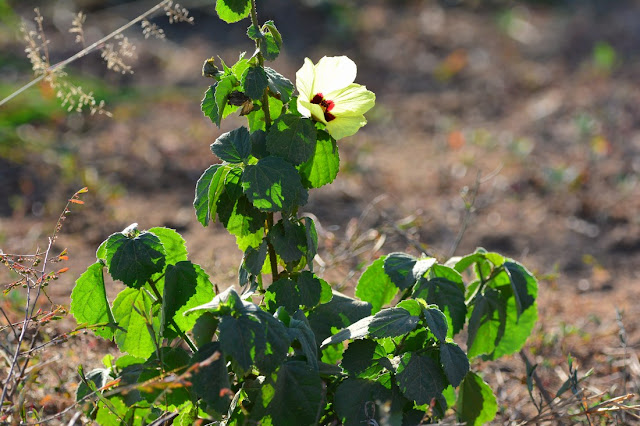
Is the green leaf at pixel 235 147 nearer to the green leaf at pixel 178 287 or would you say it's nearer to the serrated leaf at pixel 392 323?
the green leaf at pixel 178 287

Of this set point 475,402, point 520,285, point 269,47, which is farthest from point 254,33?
point 475,402

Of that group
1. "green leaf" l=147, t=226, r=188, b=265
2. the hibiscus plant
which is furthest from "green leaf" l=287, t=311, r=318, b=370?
"green leaf" l=147, t=226, r=188, b=265

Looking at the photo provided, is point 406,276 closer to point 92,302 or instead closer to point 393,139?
point 92,302

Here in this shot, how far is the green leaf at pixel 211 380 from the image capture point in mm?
1503

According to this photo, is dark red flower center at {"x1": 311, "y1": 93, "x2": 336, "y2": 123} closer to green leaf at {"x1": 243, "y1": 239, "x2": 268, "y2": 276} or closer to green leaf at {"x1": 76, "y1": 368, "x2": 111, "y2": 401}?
green leaf at {"x1": 243, "y1": 239, "x2": 268, "y2": 276}

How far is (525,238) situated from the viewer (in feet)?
12.7

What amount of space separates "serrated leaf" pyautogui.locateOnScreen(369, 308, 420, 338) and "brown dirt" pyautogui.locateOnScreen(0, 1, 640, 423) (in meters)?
0.75

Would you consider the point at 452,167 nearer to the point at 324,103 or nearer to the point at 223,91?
the point at 324,103

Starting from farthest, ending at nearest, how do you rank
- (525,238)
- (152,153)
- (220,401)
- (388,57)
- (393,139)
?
Result: 1. (388,57)
2. (393,139)
3. (152,153)
4. (525,238)
5. (220,401)

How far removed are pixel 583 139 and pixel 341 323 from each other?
3483mm

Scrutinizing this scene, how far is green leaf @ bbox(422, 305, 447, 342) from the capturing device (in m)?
1.58

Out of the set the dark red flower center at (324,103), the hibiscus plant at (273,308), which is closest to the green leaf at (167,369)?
the hibiscus plant at (273,308)

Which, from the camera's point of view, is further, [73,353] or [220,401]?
[73,353]

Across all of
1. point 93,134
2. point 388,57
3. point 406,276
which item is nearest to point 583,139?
point 388,57
